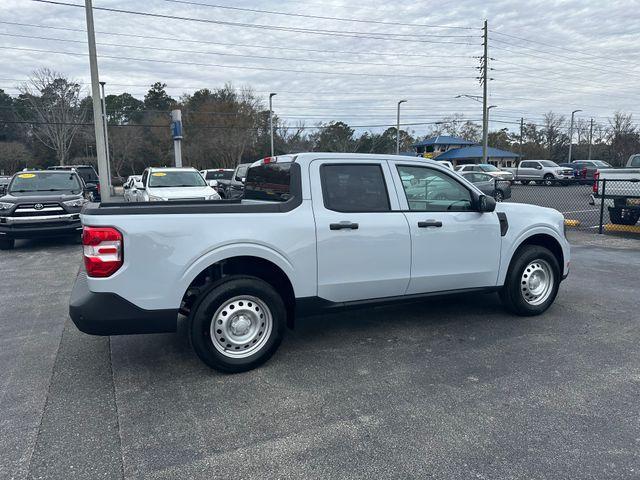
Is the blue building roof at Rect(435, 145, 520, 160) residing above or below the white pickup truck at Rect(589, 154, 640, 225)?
above

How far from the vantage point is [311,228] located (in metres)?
4.48

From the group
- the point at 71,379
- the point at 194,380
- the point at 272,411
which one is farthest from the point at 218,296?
the point at 71,379

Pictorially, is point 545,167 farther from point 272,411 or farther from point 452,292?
point 272,411

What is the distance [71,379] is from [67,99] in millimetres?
50790

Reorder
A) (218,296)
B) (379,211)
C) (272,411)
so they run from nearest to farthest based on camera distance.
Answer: (272,411) < (218,296) < (379,211)

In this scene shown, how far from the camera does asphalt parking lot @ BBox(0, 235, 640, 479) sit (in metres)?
3.03

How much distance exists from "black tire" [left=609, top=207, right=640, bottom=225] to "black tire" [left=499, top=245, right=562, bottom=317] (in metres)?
8.29

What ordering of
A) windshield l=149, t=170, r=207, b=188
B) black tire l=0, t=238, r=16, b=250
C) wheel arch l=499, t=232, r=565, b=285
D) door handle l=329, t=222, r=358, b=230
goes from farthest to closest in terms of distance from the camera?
windshield l=149, t=170, r=207, b=188 < black tire l=0, t=238, r=16, b=250 < wheel arch l=499, t=232, r=565, b=285 < door handle l=329, t=222, r=358, b=230

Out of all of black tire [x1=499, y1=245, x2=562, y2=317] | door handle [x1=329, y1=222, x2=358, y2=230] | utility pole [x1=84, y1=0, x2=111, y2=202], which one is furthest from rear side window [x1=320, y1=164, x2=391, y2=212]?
utility pole [x1=84, y1=0, x2=111, y2=202]

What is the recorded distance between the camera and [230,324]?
4.28 m

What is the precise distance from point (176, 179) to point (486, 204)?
1121 cm

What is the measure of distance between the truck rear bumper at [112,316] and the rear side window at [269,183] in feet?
4.90

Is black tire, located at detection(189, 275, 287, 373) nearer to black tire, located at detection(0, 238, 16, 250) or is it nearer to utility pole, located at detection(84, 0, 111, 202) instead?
black tire, located at detection(0, 238, 16, 250)

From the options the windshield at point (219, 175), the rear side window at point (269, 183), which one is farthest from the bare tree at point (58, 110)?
the rear side window at point (269, 183)
